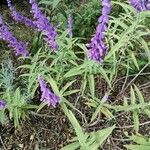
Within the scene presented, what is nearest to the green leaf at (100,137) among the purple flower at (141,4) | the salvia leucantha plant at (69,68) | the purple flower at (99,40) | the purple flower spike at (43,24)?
the salvia leucantha plant at (69,68)

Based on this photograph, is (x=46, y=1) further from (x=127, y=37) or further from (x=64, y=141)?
(x=64, y=141)

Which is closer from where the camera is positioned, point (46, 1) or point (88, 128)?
point (88, 128)

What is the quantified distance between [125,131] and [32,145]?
0.82m

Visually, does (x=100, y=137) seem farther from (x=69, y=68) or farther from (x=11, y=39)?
(x=11, y=39)

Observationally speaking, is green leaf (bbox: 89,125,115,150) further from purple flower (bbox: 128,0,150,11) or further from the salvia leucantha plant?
purple flower (bbox: 128,0,150,11)

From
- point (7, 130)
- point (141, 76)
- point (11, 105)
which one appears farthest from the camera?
point (141, 76)

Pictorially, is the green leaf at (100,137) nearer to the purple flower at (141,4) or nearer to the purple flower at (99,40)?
the purple flower at (99,40)

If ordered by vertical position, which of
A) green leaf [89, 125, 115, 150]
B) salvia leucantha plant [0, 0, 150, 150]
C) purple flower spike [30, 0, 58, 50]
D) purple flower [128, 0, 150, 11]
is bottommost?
green leaf [89, 125, 115, 150]

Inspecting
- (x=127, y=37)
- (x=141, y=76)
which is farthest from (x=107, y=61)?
(x=141, y=76)

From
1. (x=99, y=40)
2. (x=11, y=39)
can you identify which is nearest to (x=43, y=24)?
(x=11, y=39)

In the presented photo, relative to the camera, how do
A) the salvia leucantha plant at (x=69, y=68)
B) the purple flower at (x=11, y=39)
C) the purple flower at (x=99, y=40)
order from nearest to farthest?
the purple flower at (x=99, y=40)
the salvia leucantha plant at (x=69, y=68)
the purple flower at (x=11, y=39)

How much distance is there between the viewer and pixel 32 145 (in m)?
3.54

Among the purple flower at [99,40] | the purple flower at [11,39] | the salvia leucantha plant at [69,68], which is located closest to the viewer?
the purple flower at [99,40]

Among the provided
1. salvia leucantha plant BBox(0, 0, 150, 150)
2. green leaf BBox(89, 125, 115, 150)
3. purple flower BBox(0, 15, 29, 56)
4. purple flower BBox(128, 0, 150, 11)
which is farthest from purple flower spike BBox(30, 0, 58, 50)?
green leaf BBox(89, 125, 115, 150)
